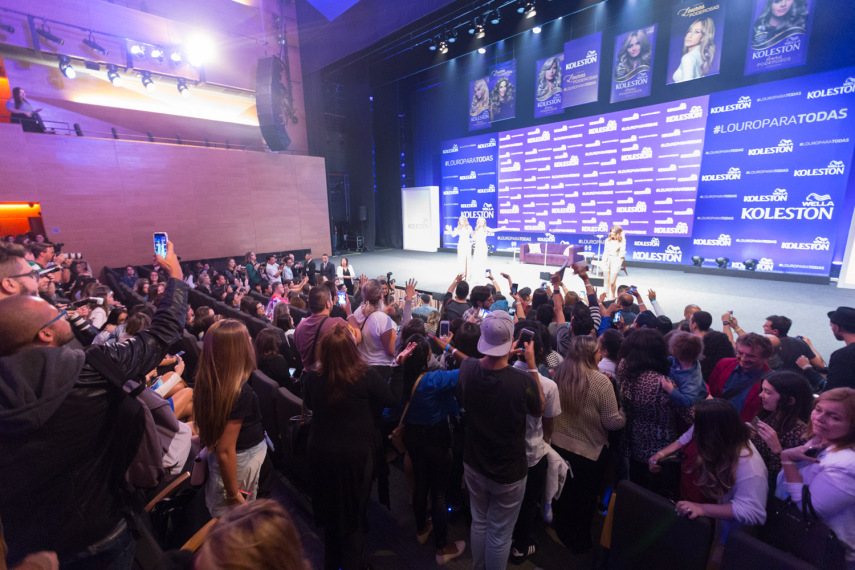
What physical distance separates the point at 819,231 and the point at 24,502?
39.2ft

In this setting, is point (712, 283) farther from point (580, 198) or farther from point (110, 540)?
point (110, 540)

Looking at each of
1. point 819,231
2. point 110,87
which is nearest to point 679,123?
point 819,231

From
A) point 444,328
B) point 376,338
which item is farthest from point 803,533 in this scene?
point 376,338

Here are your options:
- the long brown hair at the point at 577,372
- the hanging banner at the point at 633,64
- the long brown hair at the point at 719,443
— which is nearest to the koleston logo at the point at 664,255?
the hanging banner at the point at 633,64

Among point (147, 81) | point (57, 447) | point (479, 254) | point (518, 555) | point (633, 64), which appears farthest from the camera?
point (147, 81)

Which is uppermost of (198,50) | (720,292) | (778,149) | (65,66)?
(198,50)

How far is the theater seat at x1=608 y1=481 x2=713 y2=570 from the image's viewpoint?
1.47m

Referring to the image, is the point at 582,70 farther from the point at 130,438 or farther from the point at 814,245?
the point at 130,438

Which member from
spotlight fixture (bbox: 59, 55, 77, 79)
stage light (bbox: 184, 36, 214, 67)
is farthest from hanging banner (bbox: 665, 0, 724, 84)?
spotlight fixture (bbox: 59, 55, 77, 79)

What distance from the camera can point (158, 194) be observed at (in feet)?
35.6

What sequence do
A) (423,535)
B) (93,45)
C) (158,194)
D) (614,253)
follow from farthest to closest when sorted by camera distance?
1. (158,194)
2. (93,45)
3. (614,253)
4. (423,535)

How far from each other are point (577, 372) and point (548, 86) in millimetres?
11783

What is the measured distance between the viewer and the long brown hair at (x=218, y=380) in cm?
164

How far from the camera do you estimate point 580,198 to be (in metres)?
11.2
